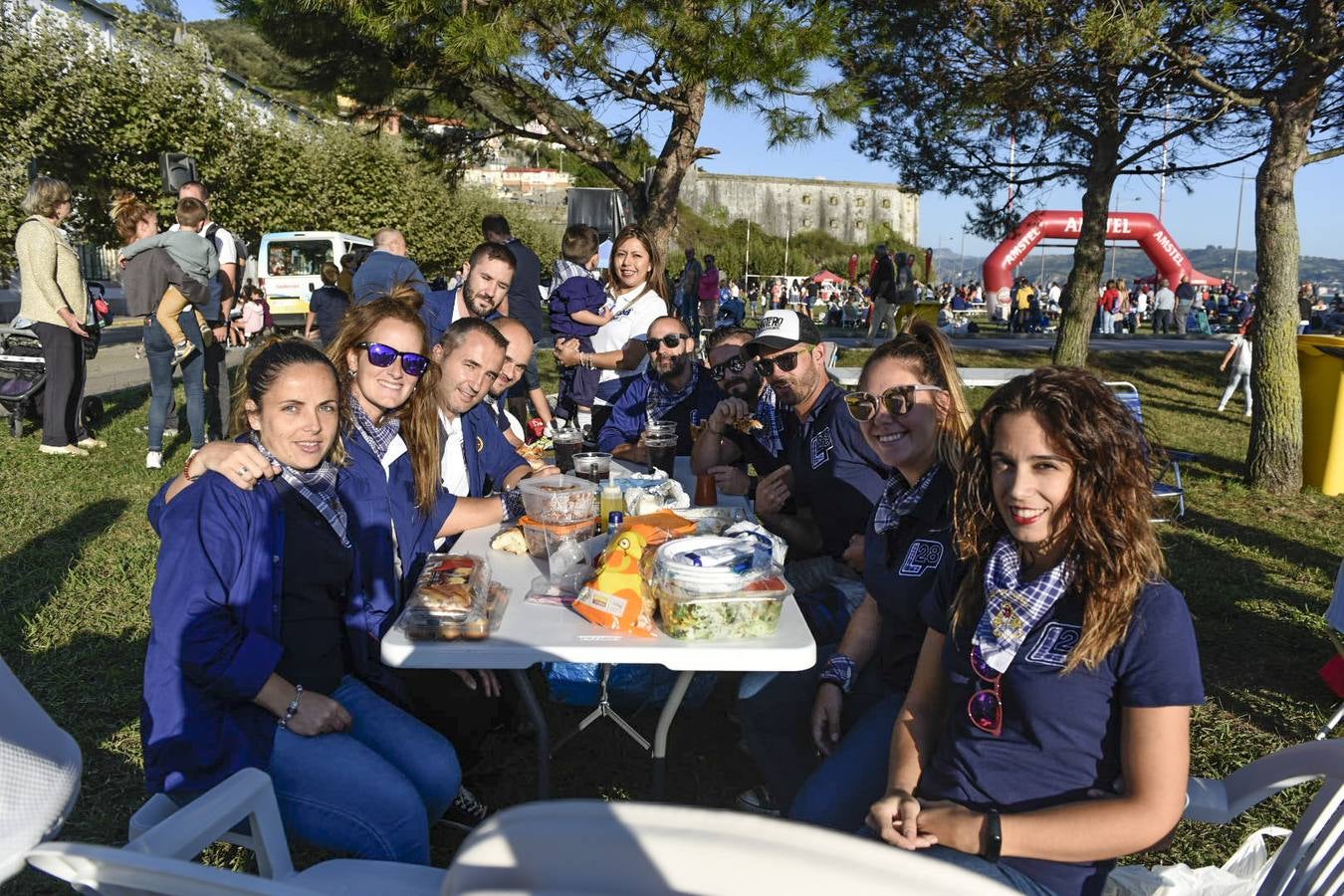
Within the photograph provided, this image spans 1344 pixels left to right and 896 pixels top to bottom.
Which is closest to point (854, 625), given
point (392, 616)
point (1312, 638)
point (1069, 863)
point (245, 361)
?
point (1069, 863)

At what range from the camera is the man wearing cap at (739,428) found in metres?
3.55

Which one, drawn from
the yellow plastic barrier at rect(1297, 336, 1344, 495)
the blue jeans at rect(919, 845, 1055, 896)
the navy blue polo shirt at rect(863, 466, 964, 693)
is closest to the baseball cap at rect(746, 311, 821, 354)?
the navy blue polo shirt at rect(863, 466, 964, 693)

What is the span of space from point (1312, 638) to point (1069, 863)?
3508 mm

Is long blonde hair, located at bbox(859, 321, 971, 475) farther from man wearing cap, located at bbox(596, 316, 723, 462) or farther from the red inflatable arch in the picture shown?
the red inflatable arch

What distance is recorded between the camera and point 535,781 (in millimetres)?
3037

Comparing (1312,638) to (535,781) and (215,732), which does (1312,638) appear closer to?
(535,781)

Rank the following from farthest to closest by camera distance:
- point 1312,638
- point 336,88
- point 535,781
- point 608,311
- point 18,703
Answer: point 336,88, point 608,311, point 1312,638, point 535,781, point 18,703

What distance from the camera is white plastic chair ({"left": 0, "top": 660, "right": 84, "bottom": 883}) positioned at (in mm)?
1366

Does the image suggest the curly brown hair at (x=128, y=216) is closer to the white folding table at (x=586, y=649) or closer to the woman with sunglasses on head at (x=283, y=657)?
the woman with sunglasses on head at (x=283, y=657)

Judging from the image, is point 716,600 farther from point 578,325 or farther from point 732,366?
point 578,325

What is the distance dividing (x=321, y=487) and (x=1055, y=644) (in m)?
1.65

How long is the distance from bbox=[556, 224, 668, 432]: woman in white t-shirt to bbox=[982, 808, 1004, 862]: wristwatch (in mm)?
3612

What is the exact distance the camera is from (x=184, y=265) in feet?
21.6

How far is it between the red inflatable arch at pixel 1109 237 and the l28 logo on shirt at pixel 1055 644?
2146cm
